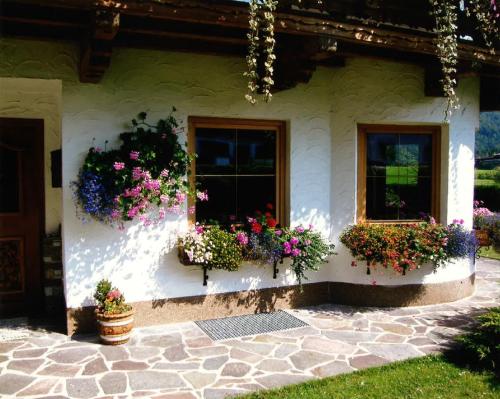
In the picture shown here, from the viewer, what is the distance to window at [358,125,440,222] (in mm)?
6480

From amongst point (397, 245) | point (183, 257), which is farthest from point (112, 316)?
point (397, 245)

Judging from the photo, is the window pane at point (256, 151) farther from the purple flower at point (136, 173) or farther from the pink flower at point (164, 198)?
the purple flower at point (136, 173)

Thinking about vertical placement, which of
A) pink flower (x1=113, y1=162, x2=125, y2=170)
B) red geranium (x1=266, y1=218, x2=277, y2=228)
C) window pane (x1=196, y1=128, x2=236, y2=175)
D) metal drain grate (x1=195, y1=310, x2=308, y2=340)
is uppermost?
window pane (x1=196, y1=128, x2=236, y2=175)

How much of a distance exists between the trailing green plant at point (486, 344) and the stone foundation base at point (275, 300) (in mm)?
1679

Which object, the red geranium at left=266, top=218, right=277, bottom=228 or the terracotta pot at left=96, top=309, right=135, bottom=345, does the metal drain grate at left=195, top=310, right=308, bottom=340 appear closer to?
the terracotta pot at left=96, top=309, right=135, bottom=345

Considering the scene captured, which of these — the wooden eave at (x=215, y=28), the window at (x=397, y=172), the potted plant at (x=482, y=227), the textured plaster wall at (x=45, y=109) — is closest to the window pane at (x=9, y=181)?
the textured plaster wall at (x=45, y=109)

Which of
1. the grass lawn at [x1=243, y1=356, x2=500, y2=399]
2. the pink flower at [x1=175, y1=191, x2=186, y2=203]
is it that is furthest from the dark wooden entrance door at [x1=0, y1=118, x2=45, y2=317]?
the grass lawn at [x1=243, y1=356, x2=500, y2=399]

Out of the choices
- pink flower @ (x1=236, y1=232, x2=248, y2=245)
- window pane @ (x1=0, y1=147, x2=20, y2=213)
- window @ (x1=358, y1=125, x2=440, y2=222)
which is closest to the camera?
pink flower @ (x1=236, y1=232, x2=248, y2=245)

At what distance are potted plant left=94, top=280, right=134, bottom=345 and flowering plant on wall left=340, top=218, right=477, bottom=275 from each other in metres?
2.88

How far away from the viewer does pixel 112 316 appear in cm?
488

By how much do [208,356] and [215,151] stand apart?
8.07 feet

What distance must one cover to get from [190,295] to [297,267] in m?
1.36

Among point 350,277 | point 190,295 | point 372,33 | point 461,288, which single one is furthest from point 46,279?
point 461,288

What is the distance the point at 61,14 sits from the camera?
14.5 feet
